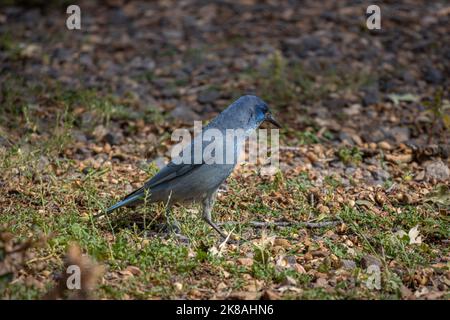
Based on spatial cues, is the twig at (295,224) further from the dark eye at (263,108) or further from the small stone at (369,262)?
the dark eye at (263,108)

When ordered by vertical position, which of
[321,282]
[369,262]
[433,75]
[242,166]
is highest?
[433,75]

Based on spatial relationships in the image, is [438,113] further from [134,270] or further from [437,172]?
[134,270]

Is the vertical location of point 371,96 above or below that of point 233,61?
below

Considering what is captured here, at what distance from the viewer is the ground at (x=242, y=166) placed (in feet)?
14.0

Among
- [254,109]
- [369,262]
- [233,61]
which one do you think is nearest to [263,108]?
[254,109]

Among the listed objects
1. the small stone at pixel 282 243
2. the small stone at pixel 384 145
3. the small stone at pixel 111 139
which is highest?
the small stone at pixel 111 139

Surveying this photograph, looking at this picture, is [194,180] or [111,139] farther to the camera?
[111,139]

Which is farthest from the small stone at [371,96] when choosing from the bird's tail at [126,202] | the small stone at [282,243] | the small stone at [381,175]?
the bird's tail at [126,202]

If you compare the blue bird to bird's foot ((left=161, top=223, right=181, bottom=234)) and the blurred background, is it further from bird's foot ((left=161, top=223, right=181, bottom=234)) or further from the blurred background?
the blurred background

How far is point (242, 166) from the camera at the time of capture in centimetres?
564

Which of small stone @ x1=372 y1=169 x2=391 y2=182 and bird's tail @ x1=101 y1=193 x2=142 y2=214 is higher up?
small stone @ x1=372 y1=169 x2=391 y2=182

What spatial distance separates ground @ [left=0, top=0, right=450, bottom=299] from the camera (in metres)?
4.27

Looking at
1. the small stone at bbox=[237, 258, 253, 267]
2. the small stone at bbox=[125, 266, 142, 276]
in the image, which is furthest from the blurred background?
the small stone at bbox=[125, 266, 142, 276]
